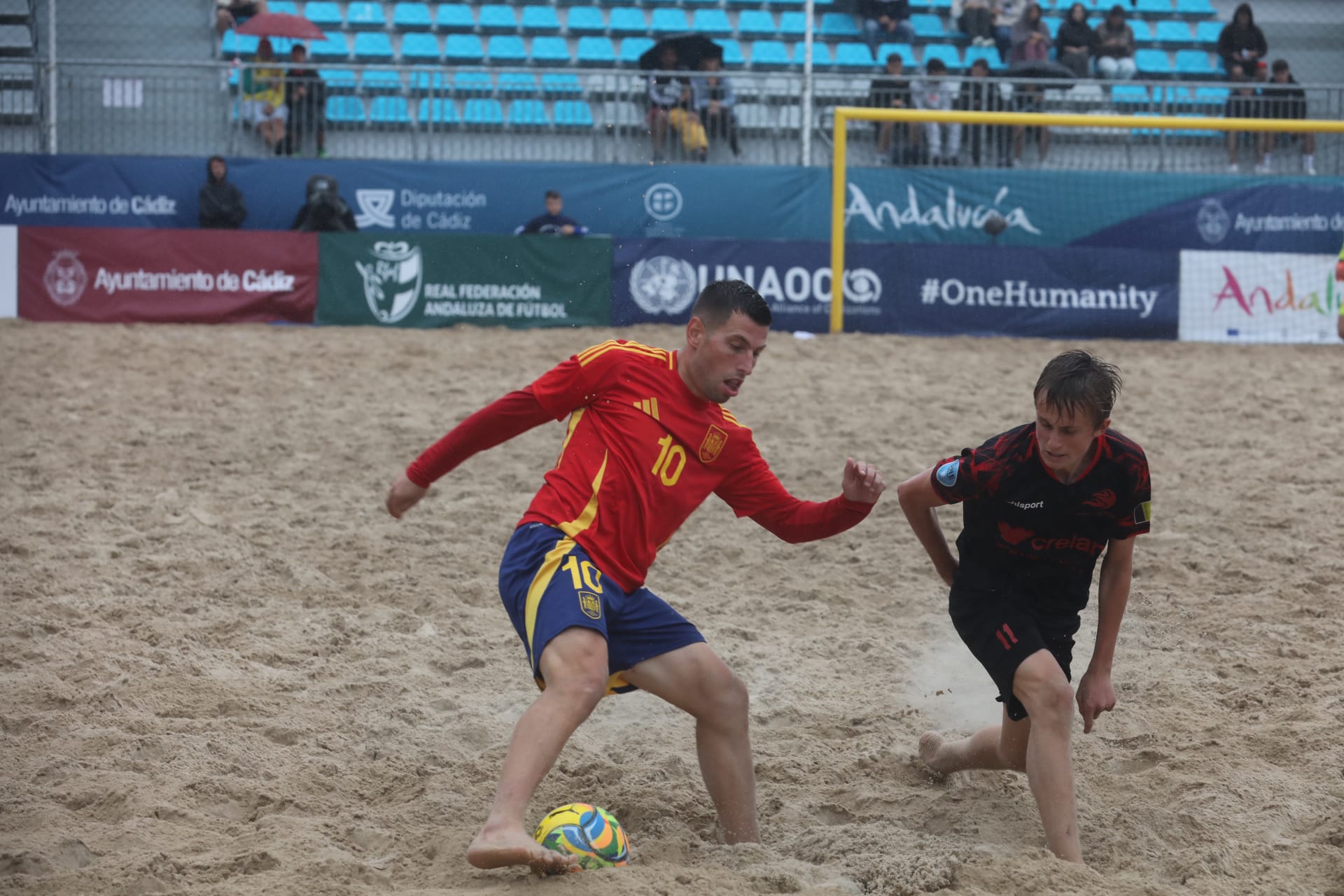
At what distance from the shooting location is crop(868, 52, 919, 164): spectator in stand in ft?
45.4

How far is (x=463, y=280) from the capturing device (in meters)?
12.4

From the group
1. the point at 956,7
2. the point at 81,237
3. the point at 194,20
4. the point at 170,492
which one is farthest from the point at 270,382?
the point at 956,7

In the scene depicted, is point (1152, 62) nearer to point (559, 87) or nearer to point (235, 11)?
point (559, 87)

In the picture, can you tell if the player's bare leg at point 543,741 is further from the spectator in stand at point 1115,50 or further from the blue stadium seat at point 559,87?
the spectator in stand at point 1115,50

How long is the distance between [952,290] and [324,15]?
927 centimetres

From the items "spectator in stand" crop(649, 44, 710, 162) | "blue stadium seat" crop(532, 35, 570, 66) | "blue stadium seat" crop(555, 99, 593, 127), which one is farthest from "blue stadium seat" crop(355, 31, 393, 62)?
"spectator in stand" crop(649, 44, 710, 162)

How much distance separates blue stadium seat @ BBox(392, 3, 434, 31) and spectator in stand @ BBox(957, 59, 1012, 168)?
7109 mm

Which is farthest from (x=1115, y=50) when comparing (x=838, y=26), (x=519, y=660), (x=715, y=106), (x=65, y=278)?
(x=519, y=660)

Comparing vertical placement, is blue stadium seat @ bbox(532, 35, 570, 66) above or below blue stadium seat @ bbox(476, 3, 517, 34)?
below

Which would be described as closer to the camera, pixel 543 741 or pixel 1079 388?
pixel 543 741

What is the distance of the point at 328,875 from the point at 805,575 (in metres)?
3.75

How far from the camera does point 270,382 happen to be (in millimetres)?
10031

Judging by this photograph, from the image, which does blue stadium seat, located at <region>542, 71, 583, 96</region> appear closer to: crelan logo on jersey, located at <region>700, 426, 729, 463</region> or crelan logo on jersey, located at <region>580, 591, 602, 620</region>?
crelan logo on jersey, located at <region>700, 426, 729, 463</region>

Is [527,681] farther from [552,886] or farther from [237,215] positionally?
[237,215]
